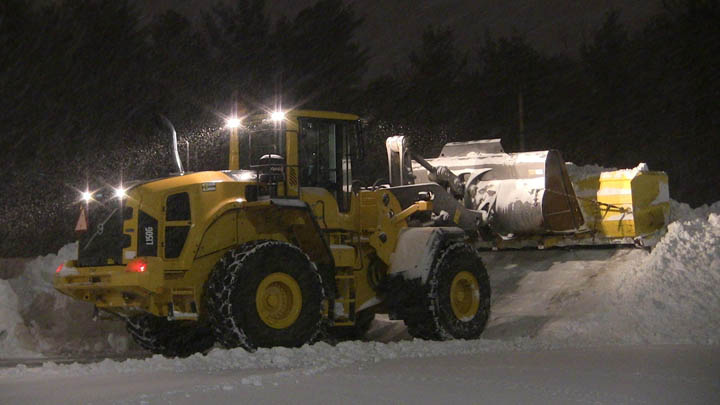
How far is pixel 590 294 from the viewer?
1404 cm

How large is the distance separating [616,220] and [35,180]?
15645 millimetres

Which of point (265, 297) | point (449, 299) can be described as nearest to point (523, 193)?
point (449, 299)

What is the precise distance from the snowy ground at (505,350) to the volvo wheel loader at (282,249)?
0.79m

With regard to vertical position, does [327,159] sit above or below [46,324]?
above

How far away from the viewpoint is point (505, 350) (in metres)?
10.7

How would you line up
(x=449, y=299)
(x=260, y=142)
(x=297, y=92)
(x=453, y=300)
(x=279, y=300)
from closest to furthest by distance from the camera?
(x=279, y=300)
(x=260, y=142)
(x=449, y=299)
(x=453, y=300)
(x=297, y=92)

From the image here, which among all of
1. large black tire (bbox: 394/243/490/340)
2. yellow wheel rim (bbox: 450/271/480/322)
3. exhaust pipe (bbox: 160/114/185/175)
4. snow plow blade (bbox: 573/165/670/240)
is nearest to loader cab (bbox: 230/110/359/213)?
exhaust pipe (bbox: 160/114/185/175)

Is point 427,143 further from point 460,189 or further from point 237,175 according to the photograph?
point 237,175

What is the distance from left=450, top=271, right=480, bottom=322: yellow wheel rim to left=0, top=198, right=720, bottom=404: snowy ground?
68cm

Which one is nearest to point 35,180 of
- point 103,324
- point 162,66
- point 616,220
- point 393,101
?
point 162,66

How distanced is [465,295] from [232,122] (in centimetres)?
368

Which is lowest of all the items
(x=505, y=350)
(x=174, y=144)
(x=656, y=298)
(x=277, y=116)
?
(x=505, y=350)

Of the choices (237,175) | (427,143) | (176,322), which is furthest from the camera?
(427,143)

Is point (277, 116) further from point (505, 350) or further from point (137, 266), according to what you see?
point (505, 350)
